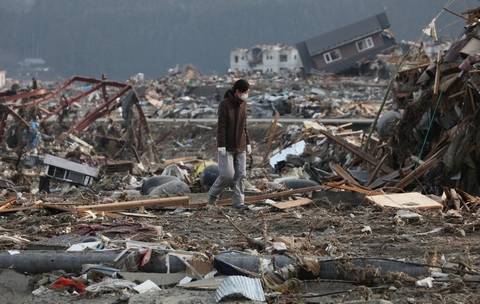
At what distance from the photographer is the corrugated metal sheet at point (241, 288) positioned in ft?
15.1

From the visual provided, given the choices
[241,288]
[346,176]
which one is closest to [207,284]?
[241,288]

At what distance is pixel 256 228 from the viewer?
707cm

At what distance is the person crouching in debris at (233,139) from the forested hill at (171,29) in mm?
100233

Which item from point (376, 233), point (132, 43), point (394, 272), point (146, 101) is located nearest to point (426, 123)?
point (376, 233)

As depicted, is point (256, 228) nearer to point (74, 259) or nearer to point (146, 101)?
point (74, 259)

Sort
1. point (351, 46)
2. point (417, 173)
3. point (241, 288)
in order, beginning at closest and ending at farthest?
point (241, 288) < point (417, 173) < point (351, 46)

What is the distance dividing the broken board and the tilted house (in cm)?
4806

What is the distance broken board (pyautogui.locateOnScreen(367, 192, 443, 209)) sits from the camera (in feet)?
25.4

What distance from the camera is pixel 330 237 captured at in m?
6.46

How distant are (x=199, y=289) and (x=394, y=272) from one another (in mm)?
1419

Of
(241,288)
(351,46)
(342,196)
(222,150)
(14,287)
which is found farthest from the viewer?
(351,46)

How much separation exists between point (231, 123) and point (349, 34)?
165 ft

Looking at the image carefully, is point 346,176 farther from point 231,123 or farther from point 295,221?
point 295,221

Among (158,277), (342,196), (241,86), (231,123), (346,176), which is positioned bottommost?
(158,277)
